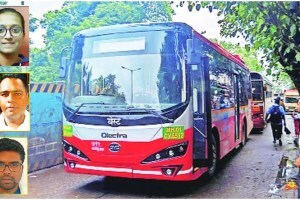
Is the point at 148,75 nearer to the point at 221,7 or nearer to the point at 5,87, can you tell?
the point at 221,7

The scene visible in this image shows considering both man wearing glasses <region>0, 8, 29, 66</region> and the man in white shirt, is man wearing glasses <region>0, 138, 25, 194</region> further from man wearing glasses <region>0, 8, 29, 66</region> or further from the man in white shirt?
man wearing glasses <region>0, 8, 29, 66</region>

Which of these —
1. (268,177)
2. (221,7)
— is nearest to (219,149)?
(268,177)

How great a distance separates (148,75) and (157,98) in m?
0.33

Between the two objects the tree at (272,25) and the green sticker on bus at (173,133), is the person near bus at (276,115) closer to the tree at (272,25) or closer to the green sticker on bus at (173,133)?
the tree at (272,25)

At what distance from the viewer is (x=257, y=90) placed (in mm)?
13656

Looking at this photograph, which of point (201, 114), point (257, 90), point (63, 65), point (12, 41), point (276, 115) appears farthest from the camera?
point (257, 90)

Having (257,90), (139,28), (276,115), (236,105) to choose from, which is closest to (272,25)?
(139,28)

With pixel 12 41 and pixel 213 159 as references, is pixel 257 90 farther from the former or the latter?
pixel 12 41

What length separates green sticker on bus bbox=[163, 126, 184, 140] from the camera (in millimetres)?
4770

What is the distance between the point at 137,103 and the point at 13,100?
5.85 ft

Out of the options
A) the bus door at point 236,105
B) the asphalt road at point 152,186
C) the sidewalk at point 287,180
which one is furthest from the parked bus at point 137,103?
the bus door at point 236,105

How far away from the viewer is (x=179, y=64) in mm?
4887

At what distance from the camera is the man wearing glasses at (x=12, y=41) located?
4941 mm

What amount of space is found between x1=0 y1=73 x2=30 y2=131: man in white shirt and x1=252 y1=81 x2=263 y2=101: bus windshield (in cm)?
1006
